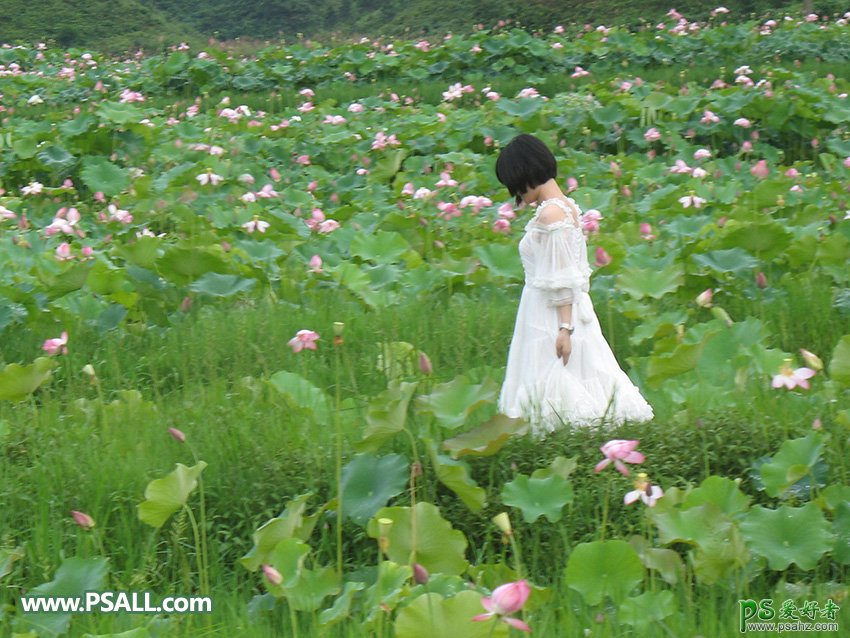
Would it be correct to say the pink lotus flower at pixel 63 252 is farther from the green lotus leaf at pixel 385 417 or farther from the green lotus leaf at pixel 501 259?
the green lotus leaf at pixel 385 417

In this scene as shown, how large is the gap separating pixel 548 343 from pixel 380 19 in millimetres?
20318

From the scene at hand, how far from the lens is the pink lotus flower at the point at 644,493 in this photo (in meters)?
2.47

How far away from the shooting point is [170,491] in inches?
109

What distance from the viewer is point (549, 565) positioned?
292cm

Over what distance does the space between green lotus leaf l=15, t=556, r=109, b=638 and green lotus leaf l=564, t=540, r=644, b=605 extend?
1.05m

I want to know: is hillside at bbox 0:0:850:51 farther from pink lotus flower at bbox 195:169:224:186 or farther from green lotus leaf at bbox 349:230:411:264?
green lotus leaf at bbox 349:230:411:264

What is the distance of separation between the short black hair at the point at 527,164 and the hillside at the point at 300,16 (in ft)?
40.0

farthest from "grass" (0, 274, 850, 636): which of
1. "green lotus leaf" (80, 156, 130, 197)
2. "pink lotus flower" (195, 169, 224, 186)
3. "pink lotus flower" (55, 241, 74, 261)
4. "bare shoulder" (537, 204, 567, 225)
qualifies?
"green lotus leaf" (80, 156, 130, 197)

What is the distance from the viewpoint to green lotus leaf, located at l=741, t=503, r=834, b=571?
252cm

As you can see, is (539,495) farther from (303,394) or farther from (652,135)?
(652,135)

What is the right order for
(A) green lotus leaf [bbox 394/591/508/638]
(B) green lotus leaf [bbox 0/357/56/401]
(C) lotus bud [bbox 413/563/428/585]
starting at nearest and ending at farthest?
(A) green lotus leaf [bbox 394/591/508/638] → (C) lotus bud [bbox 413/563/428/585] → (B) green lotus leaf [bbox 0/357/56/401]

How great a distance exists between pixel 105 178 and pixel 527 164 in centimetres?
445

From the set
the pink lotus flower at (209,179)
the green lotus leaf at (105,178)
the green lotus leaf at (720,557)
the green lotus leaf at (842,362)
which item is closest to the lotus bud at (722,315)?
the green lotus leaf at (842,362)

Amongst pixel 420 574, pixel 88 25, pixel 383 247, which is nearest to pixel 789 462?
pixel 420 574
